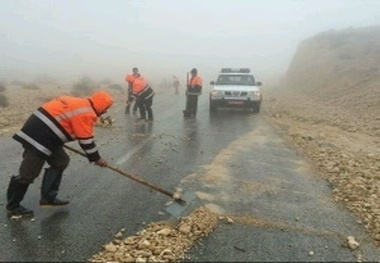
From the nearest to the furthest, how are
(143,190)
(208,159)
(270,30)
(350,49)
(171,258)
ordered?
(171,258), (143,190), (208,159), (350,49), (270,30)

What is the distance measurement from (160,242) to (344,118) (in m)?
14.7

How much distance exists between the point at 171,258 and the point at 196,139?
740 centimetres

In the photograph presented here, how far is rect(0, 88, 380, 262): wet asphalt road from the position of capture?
5324 millimetres

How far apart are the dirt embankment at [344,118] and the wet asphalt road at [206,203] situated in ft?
1.37

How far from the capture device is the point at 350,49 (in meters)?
38.1

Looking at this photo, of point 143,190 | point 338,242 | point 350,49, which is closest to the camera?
point 338,242

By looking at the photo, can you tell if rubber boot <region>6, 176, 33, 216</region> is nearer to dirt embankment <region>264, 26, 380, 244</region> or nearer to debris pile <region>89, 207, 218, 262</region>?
debris pile <region>89, 207, 218, 262</region>

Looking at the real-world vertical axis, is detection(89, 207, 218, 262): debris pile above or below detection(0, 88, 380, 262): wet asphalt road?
above

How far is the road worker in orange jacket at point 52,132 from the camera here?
5.88m

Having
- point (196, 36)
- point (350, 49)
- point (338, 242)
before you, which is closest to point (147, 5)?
point (196, 36)

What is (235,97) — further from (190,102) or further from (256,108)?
(190,102)

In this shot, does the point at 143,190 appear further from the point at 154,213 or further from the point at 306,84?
the point at 306,84

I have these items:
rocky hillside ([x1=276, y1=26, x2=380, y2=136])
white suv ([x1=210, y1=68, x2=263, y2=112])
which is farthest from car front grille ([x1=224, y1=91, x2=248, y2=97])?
rocky hillside ([x1=276, y1=26, x2=380, y2=136])

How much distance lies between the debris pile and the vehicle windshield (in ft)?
47.1
